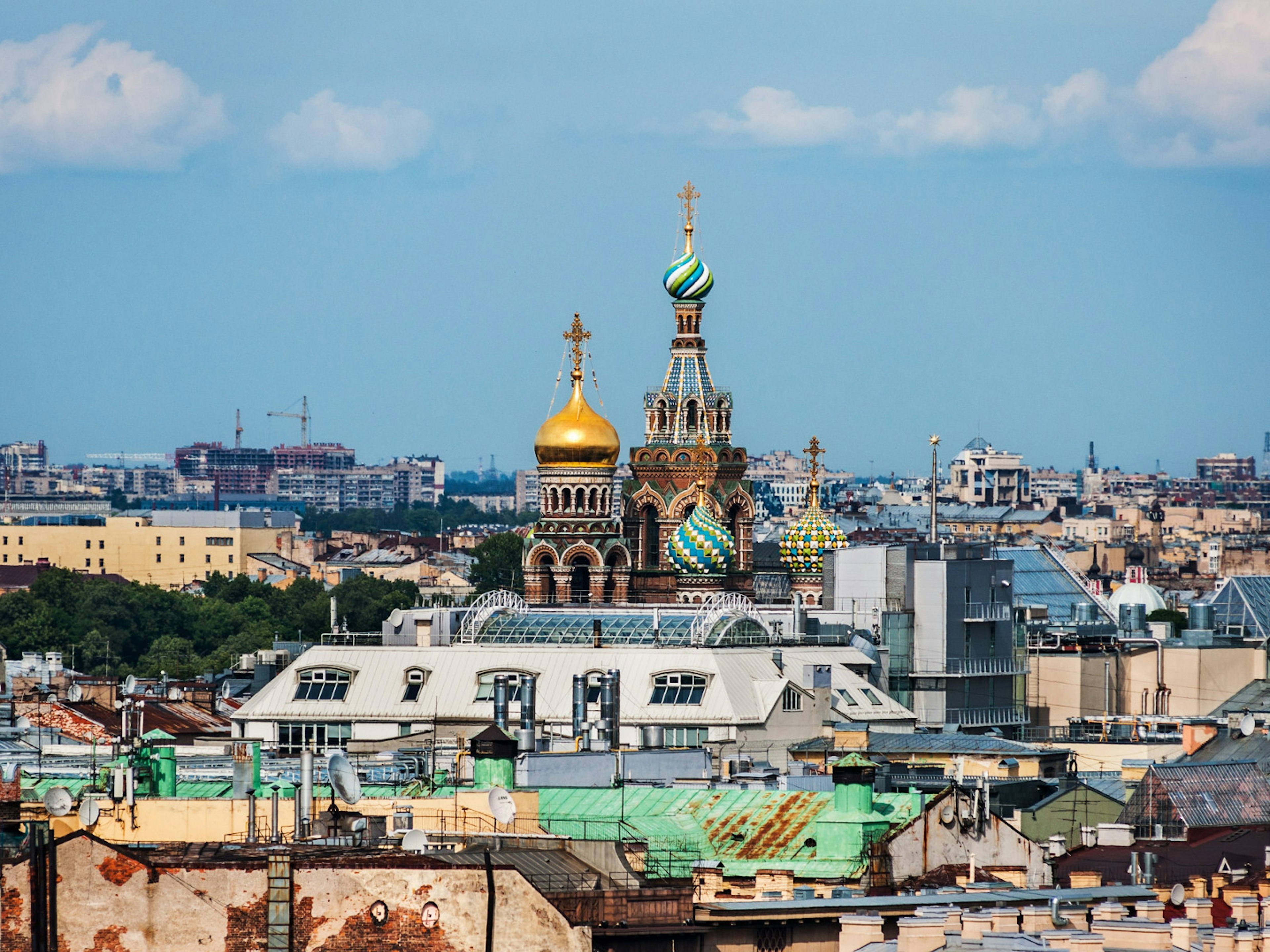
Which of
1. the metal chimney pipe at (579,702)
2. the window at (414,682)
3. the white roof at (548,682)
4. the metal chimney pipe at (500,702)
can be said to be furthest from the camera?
the window at (414,682)

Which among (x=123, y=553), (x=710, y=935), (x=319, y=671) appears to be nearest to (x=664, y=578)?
(x=319, y=671)

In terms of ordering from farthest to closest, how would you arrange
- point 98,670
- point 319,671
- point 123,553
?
point 123,553 → point 98,670 → point 319,671

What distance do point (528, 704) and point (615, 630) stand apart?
1115 cm

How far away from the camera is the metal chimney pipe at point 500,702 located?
152 ft

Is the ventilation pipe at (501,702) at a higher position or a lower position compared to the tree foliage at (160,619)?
higher

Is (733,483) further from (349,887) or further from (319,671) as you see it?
(349,887)

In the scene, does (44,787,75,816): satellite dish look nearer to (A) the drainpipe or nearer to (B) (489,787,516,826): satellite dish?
(B) (489,787,516,826): satellite dish

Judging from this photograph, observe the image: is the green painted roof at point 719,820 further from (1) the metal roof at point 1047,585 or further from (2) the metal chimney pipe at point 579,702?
(1) the metal roof at point 1047,585

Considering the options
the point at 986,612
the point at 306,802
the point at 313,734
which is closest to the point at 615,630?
the point at 313,734

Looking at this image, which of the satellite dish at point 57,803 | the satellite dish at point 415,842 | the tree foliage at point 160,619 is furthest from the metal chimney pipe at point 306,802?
the tree foliage at point 160,619

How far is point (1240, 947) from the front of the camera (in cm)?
2377

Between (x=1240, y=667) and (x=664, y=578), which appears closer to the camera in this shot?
(x=1240, y=667)

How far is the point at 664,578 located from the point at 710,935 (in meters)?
44.9

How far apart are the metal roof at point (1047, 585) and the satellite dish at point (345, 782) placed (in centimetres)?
5267
